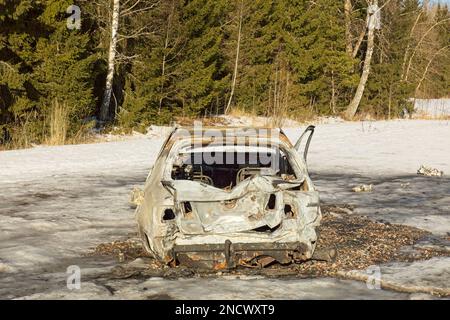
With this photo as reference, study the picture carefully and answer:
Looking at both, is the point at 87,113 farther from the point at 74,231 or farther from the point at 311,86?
the point at 311,86

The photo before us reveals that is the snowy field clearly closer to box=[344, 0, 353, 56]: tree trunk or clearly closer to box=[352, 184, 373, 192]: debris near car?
box=[352, 184, 373, 192]: debris near car

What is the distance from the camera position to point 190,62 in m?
22.4

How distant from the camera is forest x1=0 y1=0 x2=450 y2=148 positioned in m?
16.8

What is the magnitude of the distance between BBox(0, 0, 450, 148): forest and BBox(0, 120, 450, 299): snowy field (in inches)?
96.6

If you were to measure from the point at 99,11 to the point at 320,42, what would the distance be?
50.8 feet

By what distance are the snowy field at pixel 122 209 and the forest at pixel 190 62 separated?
2454 millimetres

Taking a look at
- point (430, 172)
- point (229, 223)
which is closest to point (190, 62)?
point (430, 172)

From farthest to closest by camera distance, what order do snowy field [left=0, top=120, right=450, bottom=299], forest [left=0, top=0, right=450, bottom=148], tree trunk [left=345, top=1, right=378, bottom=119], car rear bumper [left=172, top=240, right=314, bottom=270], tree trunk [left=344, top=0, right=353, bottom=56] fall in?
tree trunk [left=344, top=0, right=353, bottom=56], tree trunk [left=345, top=1, right=378, bottom=119], forest [left=0, top=0, right=450, bottom=148], car rear bumper [left=172, top=240, right=314, bottom=270], snowy field [left=0, top=120, right=450, bottom=299]

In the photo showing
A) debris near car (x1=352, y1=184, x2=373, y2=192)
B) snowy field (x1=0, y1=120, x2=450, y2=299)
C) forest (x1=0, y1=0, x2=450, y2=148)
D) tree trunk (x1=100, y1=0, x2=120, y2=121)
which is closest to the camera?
snowy field (x1=0, y1=120, x2=450, y2=299)

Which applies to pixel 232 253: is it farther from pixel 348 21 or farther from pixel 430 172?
pixel 348 21

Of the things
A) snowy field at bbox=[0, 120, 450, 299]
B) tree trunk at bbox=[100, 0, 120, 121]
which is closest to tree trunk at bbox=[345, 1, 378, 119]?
snowy field at bbox=[0, 120, 450, 299]

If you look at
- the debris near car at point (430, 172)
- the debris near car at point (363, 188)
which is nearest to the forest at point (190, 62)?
the debris near car at point (363, 188)
